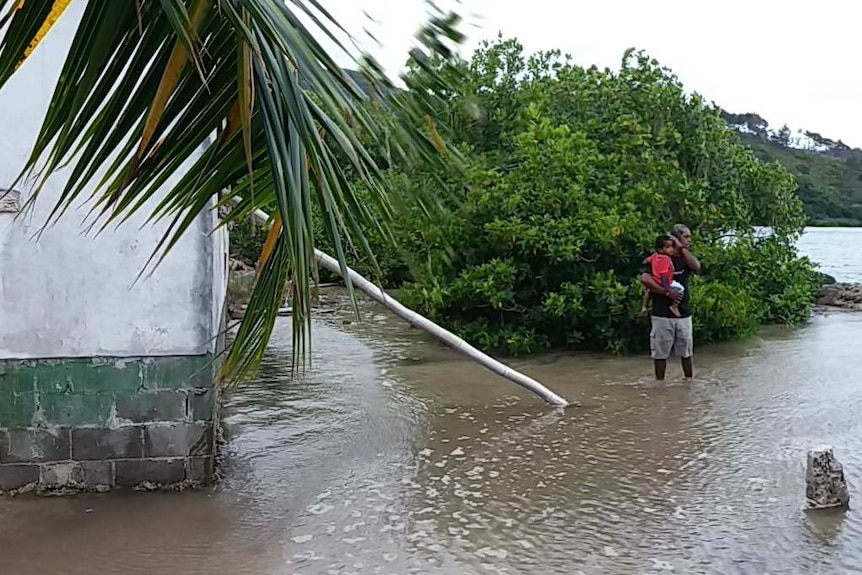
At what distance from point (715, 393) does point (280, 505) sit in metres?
5.04

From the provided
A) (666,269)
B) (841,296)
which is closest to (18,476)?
(666,269)

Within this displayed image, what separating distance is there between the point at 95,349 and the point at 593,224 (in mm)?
7118

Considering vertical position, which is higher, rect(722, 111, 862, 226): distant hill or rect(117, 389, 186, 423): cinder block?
rect(722, 111, 862, 226): distant hill

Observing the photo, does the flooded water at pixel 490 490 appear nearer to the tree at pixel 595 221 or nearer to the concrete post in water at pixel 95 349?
the concrete post in water at pixel 95 349

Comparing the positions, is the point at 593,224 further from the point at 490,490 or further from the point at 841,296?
the point at 841,296

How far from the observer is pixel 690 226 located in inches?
503

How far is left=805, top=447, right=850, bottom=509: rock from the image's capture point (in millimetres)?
5582

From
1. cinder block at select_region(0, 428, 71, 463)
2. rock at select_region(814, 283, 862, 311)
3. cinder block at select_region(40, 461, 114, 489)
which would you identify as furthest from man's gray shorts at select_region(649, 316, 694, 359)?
rock at select_region(814, 283, 862, 311)

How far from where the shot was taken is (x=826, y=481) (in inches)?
220

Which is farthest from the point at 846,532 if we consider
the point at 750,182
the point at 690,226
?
the point at 750,182

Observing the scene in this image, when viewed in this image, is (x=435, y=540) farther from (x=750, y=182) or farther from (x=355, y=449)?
(x=750, y=182)

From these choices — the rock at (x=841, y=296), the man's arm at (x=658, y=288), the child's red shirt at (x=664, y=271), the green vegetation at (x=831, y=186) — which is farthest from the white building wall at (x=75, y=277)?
the green vegetation at (x=831, y=186)

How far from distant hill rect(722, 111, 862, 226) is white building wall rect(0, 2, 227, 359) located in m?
16.4

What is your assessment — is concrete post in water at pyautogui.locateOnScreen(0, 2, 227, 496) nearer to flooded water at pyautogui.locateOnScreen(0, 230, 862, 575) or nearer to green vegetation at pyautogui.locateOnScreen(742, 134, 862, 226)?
flooded water at pyautogui.locateOnScreen(0, 230, 862, 575)
